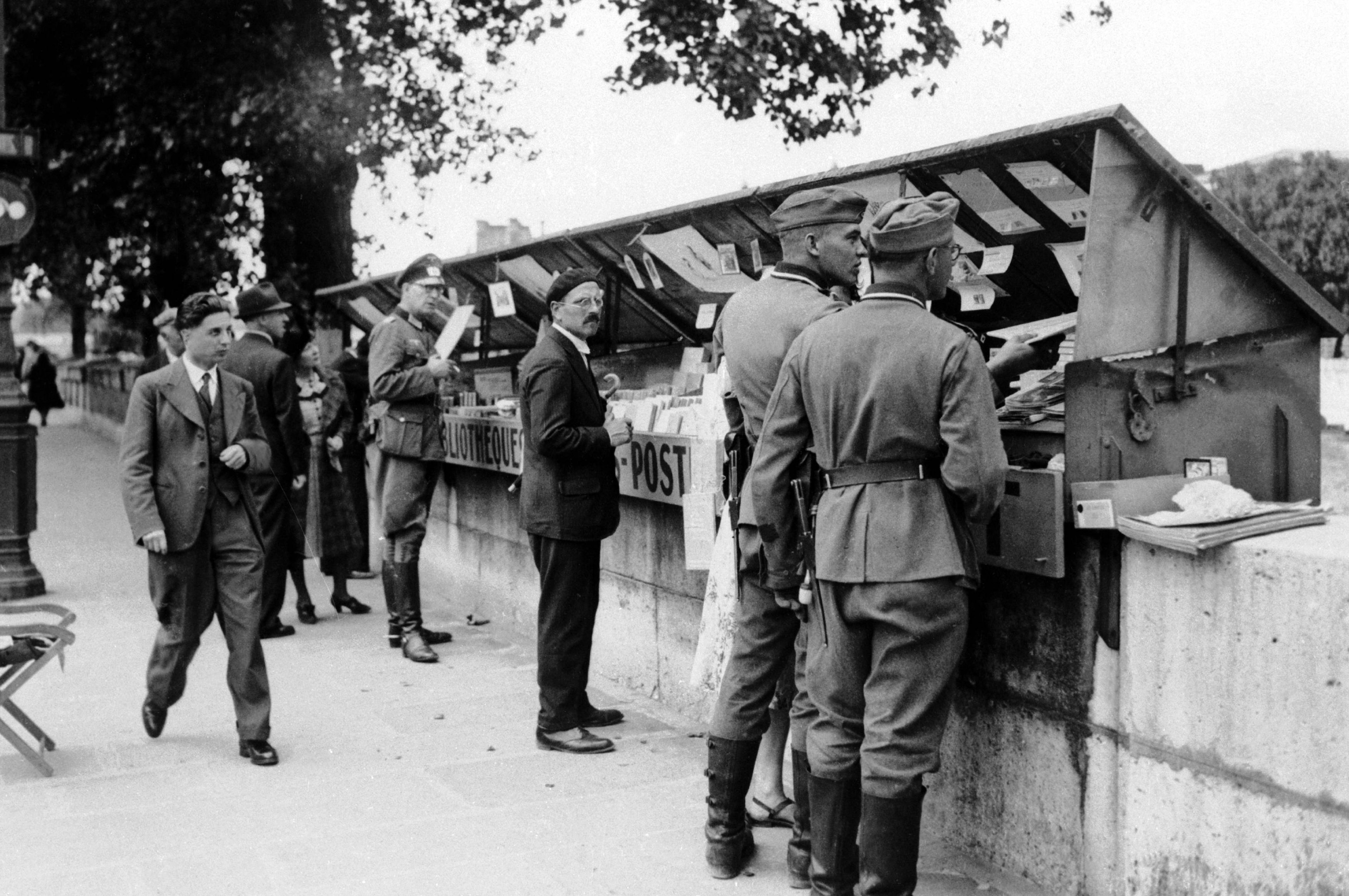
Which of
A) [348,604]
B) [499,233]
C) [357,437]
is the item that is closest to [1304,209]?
[499,233]

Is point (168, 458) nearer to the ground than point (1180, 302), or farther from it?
nearer to the ground

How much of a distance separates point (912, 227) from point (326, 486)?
6.52 metres

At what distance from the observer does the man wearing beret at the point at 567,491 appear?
575 centimetres

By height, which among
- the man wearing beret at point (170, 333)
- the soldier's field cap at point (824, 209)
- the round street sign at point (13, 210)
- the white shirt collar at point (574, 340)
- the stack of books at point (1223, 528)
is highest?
the round street sign at point (13, 210)

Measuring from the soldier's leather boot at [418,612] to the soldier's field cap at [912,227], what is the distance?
469 centimetres

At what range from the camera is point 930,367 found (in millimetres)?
3676

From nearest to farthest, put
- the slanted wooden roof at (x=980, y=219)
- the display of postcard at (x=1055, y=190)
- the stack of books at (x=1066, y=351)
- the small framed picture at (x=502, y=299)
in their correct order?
the slanted wooden roof at (x=980, y=219) → the stack of books at (x=1066, y=351) → the display of postcard at (x=1055, y=190) → the small framed picture at (x=502, y=299)

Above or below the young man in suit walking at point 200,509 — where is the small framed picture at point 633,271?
above

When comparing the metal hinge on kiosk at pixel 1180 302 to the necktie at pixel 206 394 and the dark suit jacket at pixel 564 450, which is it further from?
the necktie at pixel 206 394

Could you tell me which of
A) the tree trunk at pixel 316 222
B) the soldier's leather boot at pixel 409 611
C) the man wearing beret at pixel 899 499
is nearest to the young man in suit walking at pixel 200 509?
the soldier's leather boot at pixel 409 611

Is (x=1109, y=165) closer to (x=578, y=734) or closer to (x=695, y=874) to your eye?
(x=695, y=874)

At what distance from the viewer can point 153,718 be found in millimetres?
6121

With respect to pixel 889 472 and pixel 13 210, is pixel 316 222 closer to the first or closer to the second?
pixel 13 210

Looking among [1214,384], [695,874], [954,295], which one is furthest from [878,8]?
[695,874]
